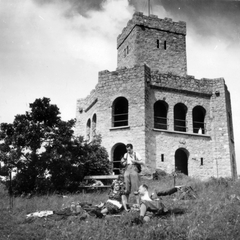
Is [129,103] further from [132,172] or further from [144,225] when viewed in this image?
[144,225]

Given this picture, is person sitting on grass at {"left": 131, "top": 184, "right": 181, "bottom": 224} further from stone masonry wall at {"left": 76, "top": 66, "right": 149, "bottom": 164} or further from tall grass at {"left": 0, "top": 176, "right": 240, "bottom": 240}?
stone masonry wall at {"left": 76, "top": 66, "right": 149, "bottom": 164}

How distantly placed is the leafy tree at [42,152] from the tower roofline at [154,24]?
12.6 meters

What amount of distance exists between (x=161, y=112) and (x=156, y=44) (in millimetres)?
5617

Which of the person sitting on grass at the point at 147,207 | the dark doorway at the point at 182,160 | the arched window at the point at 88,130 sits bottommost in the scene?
the person sitting on grass at the point at 147,207

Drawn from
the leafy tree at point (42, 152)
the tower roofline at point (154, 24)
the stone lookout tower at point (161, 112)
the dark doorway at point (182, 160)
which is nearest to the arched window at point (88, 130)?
the stone lookout tower at point (161, 112)

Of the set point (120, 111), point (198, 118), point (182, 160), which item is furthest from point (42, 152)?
point (198, 118)

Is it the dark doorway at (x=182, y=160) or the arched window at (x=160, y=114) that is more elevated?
the arched window at (x=160, y=114)

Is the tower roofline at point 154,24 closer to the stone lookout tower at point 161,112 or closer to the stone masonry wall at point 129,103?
the stone lookout tower at point 161,112

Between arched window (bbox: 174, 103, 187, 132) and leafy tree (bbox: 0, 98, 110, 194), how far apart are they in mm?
9726

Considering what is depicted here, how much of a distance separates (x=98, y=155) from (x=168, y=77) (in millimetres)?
7741

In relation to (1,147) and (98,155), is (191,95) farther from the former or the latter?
(1,147)

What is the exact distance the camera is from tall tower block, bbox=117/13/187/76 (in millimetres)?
25594

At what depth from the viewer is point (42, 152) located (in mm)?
15508

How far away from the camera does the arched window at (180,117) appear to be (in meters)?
23.9
